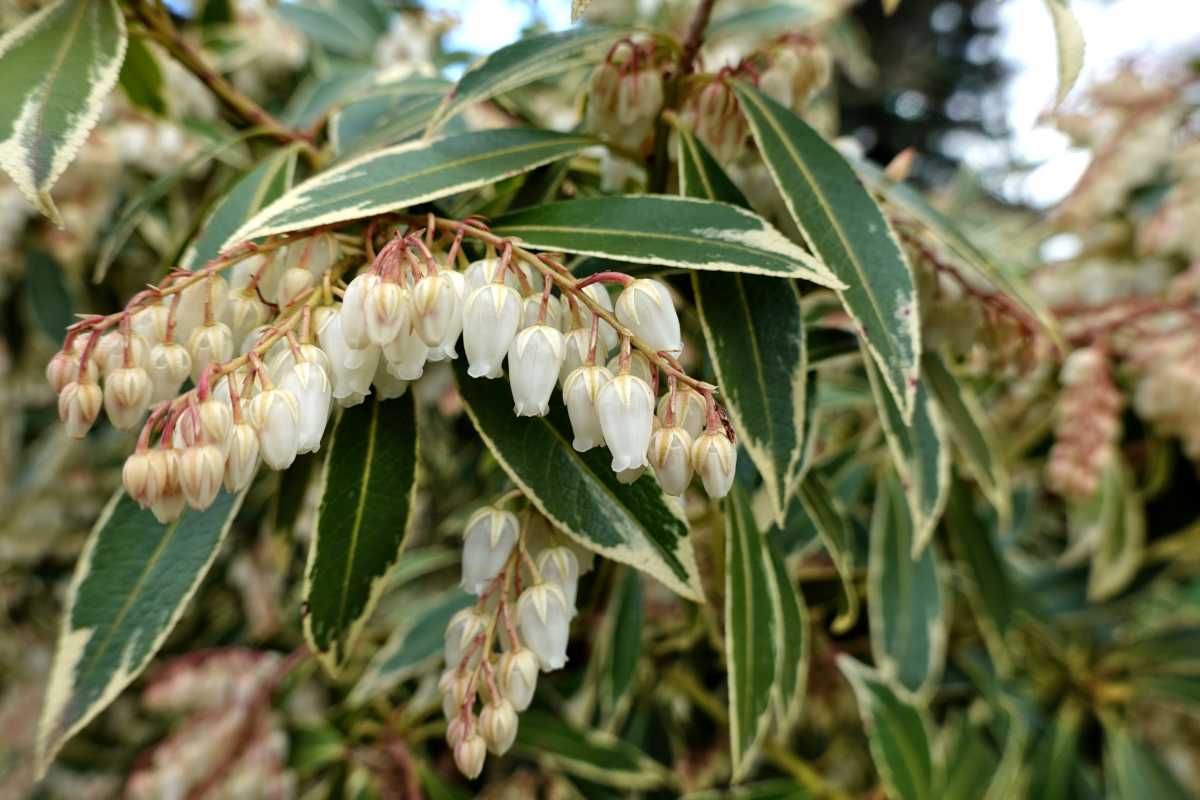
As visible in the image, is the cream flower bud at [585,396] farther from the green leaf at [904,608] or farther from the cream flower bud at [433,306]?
the green leaf at [904,608]

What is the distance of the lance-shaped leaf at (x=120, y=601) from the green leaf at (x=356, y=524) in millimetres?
94

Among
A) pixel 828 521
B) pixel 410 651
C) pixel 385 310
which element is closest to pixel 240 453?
pixel 385 310

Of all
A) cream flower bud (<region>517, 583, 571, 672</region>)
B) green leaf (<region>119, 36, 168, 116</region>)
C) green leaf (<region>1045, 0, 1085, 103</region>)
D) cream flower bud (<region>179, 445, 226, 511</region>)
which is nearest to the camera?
cream flower bud (<region>179, 445, 226, 511</region>)

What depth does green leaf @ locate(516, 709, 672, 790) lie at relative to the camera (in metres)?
1.22

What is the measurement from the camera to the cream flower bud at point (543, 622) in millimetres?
669

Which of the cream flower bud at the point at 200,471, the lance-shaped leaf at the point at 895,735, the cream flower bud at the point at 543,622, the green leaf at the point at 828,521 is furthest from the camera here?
the lance-shaped leaf at the point at 895,735

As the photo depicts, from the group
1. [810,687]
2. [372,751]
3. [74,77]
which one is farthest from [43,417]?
[810,687]

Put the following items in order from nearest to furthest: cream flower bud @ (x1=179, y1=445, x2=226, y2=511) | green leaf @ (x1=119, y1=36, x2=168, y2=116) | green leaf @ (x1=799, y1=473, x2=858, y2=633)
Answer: cream flower bud @ (x1=179, y1=445, x2=226, y2=511) → green leaf @ (x1=799, y1=473, x2=858, y2=633) → green leaf @ (x1=119, y1=36, x2=168, y2=116)

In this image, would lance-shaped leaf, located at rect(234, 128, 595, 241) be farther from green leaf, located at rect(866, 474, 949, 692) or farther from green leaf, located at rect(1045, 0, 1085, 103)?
green leaf, located at rect(866, 474, 949, 692)

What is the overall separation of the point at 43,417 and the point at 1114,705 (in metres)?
2.27

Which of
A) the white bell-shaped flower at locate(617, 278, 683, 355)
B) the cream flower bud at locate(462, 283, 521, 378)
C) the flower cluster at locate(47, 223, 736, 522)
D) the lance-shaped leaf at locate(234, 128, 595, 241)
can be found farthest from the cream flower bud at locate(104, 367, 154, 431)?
the white bell-shaped flower at locate(617, 278, 683, 355)

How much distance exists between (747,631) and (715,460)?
1.17 ft

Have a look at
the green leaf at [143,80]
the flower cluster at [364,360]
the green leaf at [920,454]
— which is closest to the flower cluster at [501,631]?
the flower cluster at [364,360]

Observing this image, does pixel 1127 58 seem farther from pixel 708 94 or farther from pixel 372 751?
pixel 372 751
